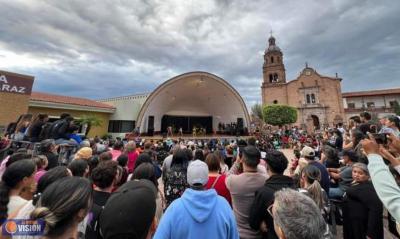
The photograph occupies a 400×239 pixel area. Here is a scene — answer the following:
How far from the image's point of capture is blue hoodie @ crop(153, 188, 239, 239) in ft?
4.00

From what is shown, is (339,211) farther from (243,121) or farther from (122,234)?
(243,121)

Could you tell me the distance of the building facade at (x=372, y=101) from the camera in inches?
1208

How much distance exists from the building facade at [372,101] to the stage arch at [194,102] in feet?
79.6

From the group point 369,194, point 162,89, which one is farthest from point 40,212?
point 162,89

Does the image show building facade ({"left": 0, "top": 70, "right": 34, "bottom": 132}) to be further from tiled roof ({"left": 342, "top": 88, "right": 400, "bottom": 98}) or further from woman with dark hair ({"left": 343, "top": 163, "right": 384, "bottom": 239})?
tiled roof ({"left": 342, "top": 88, "right": 400, "bottom": 98})

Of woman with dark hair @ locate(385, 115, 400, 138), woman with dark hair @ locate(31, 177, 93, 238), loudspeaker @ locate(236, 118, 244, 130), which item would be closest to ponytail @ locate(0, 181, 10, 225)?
woman with dark hair @ locate(31, 177, 93, 238)

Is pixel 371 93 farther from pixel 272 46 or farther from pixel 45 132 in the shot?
pixel 45 132

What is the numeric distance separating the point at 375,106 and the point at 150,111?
135 feet

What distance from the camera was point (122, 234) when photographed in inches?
43.8

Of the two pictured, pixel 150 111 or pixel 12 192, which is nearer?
pixel 12 192

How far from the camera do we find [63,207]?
0.98m

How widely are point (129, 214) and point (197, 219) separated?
466mm

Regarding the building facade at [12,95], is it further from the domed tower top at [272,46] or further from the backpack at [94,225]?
the domed tower top at [272,46]

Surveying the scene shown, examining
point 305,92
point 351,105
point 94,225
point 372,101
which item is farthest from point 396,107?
point 94,225
